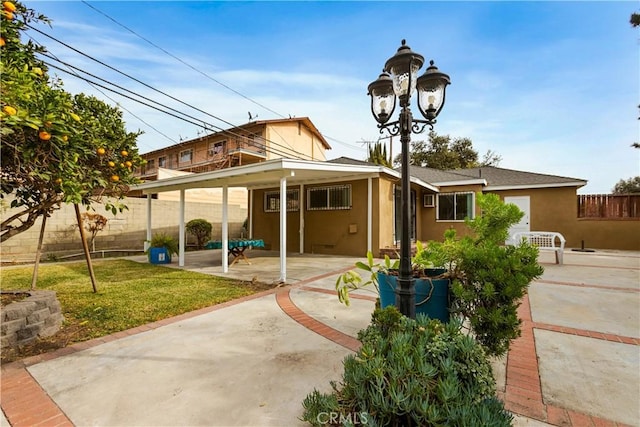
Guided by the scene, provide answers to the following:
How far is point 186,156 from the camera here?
24750 mm

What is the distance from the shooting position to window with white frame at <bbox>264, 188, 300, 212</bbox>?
1129 cm

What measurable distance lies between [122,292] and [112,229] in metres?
7.10

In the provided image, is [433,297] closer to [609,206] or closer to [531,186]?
[531,186]

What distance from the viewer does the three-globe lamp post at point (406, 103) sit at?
2.63 m

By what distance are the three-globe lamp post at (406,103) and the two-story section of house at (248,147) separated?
1557cm

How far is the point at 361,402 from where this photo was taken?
5.46 ft

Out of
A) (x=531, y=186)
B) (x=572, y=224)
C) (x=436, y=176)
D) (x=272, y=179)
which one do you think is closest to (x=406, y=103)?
(x=272, y=179)

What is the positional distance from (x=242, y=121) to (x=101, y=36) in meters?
13.4

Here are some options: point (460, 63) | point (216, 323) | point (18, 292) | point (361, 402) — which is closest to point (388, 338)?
point (361, 402)

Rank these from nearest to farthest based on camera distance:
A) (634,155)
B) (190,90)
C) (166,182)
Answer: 1. (166,182)
2. (190,90)
3. (634,155)

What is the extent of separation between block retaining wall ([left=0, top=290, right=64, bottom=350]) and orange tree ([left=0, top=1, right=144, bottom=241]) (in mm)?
809

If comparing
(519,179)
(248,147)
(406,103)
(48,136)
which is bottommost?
(48,136)

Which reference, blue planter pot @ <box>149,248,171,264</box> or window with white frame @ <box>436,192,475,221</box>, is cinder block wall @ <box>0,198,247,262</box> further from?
window with white frame @ <box>436,192,475,221</box>

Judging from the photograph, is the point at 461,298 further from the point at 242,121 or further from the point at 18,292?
the point at 242,121
